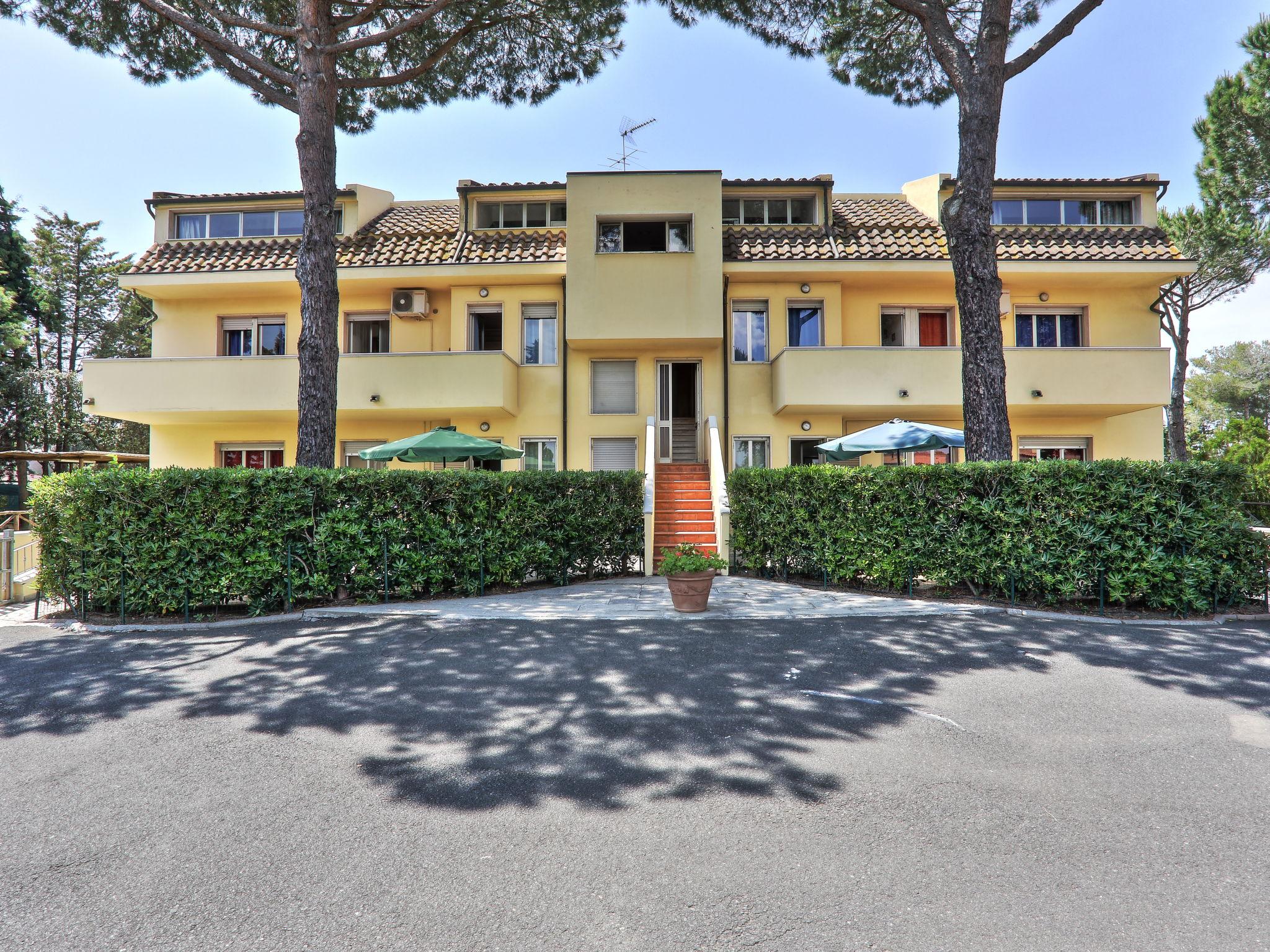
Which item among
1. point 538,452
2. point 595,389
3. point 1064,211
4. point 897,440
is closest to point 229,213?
point 538,452

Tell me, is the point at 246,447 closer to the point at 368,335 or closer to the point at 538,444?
the point at 368,335

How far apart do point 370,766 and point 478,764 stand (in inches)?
25.7

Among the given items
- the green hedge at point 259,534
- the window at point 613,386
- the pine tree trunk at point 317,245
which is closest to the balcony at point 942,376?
the window at point 613,386

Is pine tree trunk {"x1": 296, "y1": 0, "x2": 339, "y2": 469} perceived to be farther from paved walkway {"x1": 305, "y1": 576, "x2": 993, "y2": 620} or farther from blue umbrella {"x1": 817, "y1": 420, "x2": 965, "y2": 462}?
blue umbrella {"x1": 817, "y1": 420, "x2": 965, "y2": 462}

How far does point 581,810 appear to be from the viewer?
3383 millimetres

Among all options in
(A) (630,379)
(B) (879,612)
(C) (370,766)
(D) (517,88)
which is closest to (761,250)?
(A) (630,379)

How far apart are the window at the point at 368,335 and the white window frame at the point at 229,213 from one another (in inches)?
105

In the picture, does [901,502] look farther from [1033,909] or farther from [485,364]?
[485,364]

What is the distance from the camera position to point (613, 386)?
16984 millimetres

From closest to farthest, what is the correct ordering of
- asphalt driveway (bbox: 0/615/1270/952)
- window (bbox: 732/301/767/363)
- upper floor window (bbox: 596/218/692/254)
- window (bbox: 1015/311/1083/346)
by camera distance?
asphalt driveway (bbox: 0/615/1270/952) → upper floor window (bbox: 596/218/692/254) → window (bbox: 732/301/767/363) → window (bbox: 1015/311/1083/346)

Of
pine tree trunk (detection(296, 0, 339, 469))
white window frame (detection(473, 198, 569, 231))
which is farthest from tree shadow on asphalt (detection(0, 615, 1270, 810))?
white window frame (detection(473, 198, 569, 231))

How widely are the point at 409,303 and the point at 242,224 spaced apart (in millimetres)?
5883

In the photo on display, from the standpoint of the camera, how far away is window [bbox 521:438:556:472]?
1691cm

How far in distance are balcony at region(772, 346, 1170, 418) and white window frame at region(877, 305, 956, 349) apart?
191 centimetres
